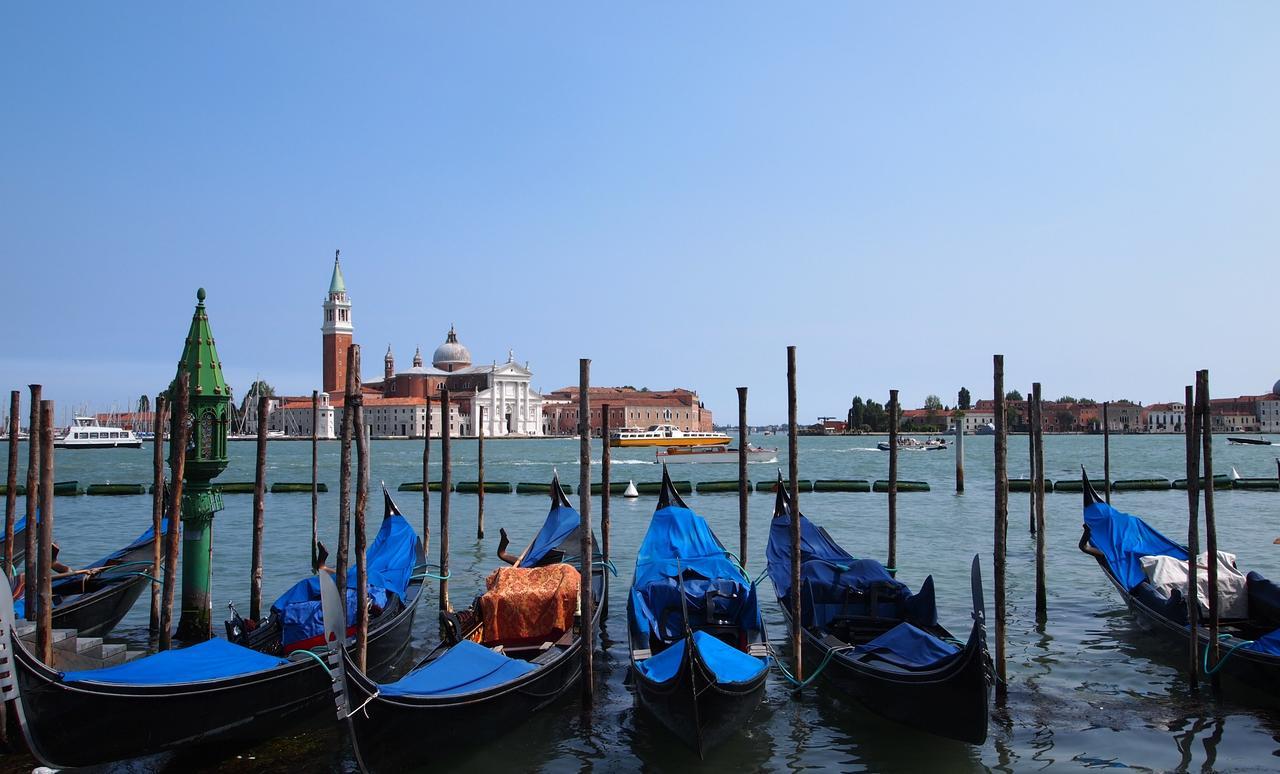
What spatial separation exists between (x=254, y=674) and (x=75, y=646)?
4.55 feet

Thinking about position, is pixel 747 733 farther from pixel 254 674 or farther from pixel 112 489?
pixel 112 489

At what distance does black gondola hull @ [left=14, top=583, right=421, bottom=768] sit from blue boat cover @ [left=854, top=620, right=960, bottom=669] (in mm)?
3053

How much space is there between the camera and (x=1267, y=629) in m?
6.30

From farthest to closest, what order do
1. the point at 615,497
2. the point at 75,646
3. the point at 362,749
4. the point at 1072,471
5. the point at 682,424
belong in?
the point at 682,424 → the point at 1072,471 → the point at 615,497 → the point at 75,646 → the point at 362,749

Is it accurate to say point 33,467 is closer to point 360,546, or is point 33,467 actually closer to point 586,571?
point 360,546

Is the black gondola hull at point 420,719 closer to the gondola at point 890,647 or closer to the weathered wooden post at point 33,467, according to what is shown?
the gondola at point 890,647

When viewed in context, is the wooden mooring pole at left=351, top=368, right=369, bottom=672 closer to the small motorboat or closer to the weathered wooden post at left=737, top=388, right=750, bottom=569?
the weathered wooden post at left=737, top=388, right=750, bottom=569

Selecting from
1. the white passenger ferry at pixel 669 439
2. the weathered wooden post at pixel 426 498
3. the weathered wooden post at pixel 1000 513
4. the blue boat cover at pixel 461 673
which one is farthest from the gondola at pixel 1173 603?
the white passenger ferry at pixel 669 439

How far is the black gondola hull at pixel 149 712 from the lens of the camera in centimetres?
436

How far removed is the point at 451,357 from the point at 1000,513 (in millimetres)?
84719

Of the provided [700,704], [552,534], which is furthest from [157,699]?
[552,534]

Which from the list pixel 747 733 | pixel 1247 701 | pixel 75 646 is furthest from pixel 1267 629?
pixel 75 646

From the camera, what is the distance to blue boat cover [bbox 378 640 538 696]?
474 centimetres

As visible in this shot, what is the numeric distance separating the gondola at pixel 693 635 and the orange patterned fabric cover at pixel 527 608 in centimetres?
43
